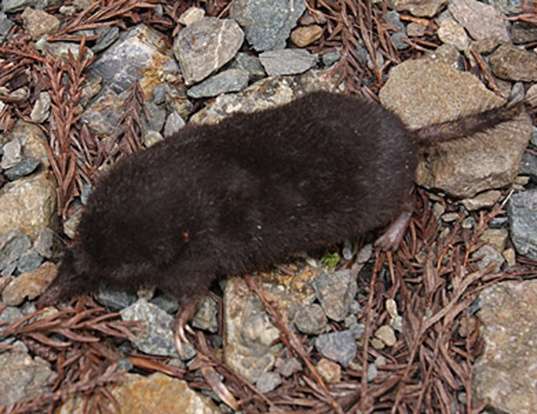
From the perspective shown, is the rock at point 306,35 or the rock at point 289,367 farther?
the rock at point 306,35

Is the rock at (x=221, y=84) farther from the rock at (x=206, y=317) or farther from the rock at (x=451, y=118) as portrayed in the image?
the rock at (x=206, y=317)

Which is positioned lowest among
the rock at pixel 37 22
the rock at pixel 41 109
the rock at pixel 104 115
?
the rock at pixel 104 115

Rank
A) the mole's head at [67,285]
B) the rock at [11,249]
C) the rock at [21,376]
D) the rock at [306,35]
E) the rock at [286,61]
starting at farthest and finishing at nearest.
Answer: the rock at [306,35] → the rock at [286,61] → the rock at [11,249] → the mole's head at [67,285] → the rock at [21,376]

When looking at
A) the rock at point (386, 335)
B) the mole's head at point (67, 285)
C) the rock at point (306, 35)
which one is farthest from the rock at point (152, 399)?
the rock at point (306, 35)

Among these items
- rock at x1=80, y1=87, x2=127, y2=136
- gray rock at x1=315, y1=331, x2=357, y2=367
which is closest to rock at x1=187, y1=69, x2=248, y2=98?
rock at x1=80, y1=87, x2=127, y2=136

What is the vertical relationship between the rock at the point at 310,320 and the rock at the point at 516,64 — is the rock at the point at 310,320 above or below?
below

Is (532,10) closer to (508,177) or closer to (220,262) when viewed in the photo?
(508,177)

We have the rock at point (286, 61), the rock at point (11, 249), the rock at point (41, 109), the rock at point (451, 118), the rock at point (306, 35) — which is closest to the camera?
the rock at point (11, 249)

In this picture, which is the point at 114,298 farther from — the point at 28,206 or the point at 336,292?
the point at 336,292
